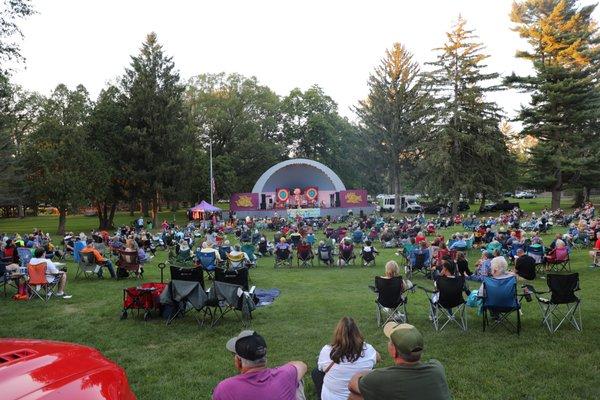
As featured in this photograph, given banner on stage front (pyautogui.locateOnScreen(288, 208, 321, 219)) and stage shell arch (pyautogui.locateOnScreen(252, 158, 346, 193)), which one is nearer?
banner on stage front (pyautogui.locateOnScreen(288, 208, 321, 219))

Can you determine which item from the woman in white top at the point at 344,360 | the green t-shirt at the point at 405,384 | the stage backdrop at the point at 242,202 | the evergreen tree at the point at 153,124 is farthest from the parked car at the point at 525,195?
the green t-shirt at the point at 405,384

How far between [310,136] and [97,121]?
27467 millimetres

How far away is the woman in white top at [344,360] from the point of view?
3.52 metres

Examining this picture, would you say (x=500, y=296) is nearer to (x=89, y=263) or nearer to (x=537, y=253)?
(x=537, y=253)

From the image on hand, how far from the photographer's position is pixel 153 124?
35.9 m

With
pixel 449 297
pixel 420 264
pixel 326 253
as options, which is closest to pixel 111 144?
pixel 326 253

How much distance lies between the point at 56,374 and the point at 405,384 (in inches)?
71.9

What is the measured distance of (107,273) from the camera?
43.8 ft

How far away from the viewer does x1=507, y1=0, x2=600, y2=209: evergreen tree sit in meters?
32.9

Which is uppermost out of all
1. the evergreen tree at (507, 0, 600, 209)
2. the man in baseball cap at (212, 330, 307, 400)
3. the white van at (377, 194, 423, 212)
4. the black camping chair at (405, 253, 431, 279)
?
the evergreen tree at (507, 0, 600, 209)

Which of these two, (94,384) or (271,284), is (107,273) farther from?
(94,384)

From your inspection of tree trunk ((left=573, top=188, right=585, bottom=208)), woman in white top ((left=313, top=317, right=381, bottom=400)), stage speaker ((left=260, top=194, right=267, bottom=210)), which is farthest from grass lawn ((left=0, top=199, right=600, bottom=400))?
tree trunk ((left=573, top=188, right=585, bottom=208))

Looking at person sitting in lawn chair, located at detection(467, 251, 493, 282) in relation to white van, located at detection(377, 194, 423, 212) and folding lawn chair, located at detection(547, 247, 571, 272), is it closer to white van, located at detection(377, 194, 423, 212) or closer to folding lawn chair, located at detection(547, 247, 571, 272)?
folding lawn chair, located at detection(547, 247, 571, 272)

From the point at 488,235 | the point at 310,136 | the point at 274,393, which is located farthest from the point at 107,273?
the point at 310,136
